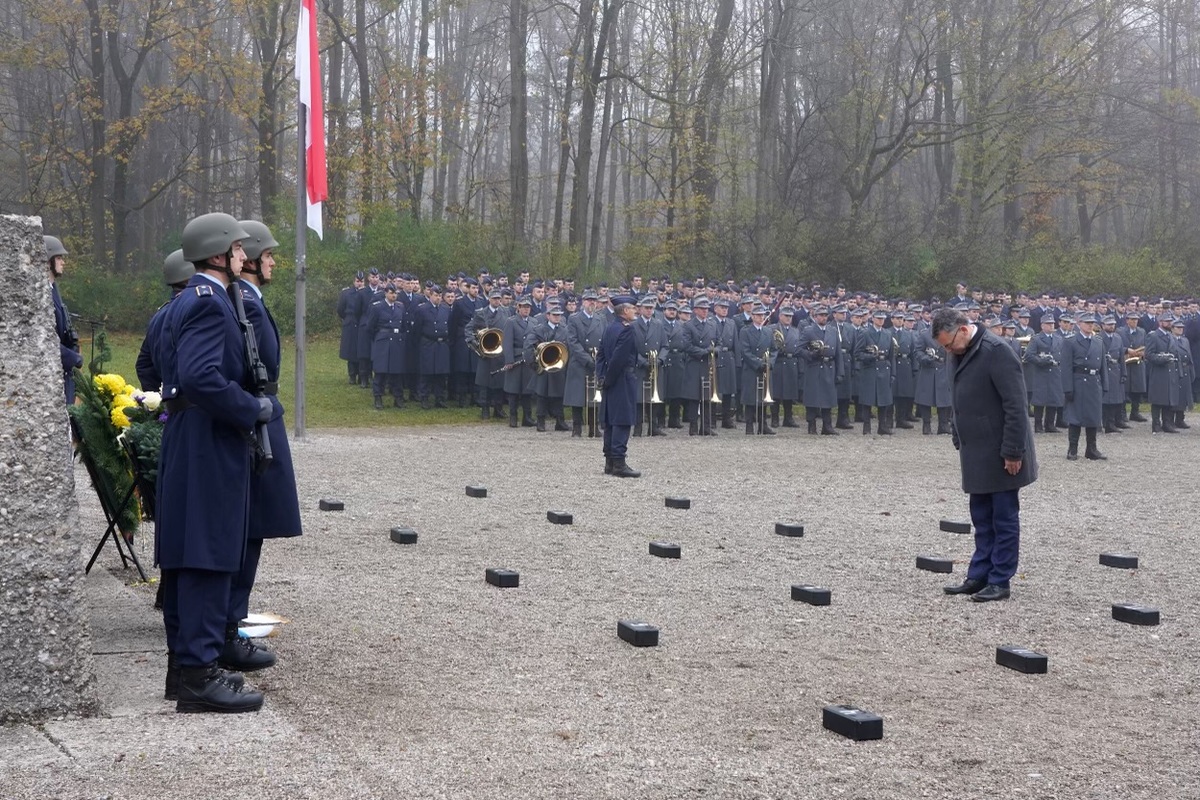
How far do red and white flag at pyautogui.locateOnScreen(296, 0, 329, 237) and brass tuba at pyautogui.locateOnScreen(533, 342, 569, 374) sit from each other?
16.3 feet

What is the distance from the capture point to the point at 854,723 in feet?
18.3

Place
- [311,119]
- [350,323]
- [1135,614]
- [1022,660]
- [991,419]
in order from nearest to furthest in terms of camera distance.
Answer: [1022,660]
[1135,614]
[991,419]
[311,119]
[350,323]

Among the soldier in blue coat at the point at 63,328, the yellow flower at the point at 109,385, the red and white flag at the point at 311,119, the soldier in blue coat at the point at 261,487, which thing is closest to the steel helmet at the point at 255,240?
the soldier in blue coat at the point at 261,487

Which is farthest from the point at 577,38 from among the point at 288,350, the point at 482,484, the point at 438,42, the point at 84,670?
the point at 84,670

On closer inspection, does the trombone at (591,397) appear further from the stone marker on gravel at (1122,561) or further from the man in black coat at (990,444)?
the man in black coat at (990,444)

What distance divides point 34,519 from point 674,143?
3559cm

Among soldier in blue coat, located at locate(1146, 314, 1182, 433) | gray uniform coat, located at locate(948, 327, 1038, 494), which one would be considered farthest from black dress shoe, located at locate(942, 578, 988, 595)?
soldier in blue coat, located at locate(1146, 314, 1182, 433)

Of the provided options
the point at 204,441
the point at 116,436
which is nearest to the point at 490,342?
the point at 116,436

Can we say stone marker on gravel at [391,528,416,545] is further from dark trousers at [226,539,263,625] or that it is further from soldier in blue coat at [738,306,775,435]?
soldier in blue coat at [738,306,775,435]

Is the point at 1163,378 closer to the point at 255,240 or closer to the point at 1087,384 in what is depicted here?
the point at 1087,384

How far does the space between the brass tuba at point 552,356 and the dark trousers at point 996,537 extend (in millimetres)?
12639

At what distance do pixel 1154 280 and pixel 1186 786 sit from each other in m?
38.9

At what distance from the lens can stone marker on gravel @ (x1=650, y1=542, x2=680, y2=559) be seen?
10215 millimetres

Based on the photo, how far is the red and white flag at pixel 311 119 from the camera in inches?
679
